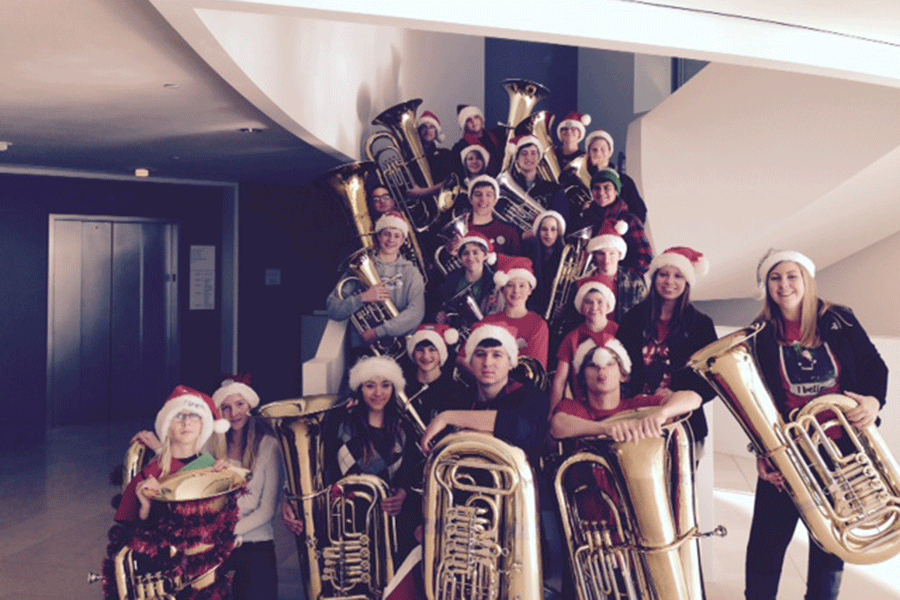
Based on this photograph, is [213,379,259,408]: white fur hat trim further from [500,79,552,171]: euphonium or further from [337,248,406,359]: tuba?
[500,79,552,171]: euphonium

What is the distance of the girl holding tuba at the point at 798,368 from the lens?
3045 mm

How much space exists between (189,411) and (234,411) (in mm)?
517

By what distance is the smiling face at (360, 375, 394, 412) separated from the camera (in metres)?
3.57

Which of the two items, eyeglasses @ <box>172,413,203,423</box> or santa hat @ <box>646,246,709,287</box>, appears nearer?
eyeglasses @ <box>172,413,203,423</box>

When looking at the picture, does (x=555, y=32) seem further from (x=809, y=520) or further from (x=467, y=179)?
(x=467, y=179)

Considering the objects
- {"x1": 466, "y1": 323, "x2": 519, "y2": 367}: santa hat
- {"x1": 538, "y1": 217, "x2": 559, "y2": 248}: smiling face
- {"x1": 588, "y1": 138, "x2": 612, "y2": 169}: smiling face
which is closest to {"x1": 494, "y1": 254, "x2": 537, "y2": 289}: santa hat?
{"x1": 538, "y1": 217, "x2": 559, "y2": 248}: smiling face

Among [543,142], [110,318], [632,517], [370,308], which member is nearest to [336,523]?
[632,517]

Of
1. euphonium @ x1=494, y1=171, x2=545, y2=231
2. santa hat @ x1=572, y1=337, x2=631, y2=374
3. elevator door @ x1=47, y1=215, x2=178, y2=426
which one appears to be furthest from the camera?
elevator door @ x1=47, y1=215, x2=178, y2=426

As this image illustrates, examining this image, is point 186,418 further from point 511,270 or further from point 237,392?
point 511,270

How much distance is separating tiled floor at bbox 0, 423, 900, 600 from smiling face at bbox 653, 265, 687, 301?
1.41 meters

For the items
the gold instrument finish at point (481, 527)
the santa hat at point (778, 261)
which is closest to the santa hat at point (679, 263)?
the santa hat at point (778, 261)

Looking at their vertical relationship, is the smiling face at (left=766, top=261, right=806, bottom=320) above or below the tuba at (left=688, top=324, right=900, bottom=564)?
above

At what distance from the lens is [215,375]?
345 inches

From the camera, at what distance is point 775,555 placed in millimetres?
3123
